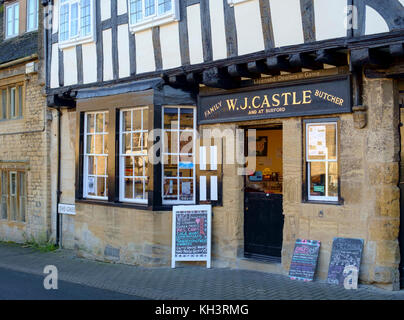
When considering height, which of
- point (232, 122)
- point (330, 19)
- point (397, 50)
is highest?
point (330, 19)

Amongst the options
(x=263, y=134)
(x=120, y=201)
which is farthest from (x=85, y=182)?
(x=263, y=134)

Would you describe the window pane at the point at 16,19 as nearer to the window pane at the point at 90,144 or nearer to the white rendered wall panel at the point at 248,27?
the window pane at the point at 90,144

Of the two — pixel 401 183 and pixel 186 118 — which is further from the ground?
pixel 186 118

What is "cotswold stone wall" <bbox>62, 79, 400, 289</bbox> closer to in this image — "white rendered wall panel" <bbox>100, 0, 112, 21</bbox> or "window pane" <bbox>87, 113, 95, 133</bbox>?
"window pane" <bbox>87, 113, 95, 133</bbox>

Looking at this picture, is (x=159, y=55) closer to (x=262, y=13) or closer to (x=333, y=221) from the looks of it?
(x=262, y=13)

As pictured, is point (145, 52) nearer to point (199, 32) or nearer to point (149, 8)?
point (149, 8)

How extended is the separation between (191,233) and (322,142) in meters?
2.99

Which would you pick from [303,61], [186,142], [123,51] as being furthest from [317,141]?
[123,51]

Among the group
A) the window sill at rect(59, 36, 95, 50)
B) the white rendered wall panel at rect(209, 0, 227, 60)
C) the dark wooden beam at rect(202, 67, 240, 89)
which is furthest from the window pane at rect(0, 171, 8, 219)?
the white rendered wall panel at rect(209, 0, 227, 60)

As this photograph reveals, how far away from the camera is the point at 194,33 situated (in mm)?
8992

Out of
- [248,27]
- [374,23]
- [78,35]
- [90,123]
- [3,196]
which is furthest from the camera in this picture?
[3,196]

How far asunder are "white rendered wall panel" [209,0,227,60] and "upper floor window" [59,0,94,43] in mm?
3372

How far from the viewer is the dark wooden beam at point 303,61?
7.48m

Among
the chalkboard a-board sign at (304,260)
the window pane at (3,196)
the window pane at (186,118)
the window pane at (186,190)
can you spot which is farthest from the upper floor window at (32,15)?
the chalkboard a-board sign at (304,260)
